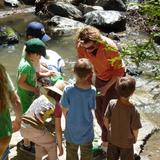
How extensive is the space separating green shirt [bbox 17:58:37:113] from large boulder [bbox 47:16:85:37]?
845cm

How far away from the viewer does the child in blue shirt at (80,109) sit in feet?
14.3

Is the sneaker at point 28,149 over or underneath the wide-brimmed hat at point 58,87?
underneath

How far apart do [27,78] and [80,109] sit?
0.84 meters

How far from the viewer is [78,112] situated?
4473 millimetres

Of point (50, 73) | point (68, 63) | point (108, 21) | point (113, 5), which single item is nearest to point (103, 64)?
point (50, 73)

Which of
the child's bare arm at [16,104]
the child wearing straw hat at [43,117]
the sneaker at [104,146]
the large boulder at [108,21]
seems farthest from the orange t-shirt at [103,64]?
the large boulder at [108,21]

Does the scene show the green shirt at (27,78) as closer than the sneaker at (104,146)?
Yes

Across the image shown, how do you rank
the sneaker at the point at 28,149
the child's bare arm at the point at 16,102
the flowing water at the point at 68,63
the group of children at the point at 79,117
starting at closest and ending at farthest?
the child's bare arm at the point at 16,102
the group of children at the point at 79,117
the sneaker at the point at 28,149
the flowing water at the point at 68,63

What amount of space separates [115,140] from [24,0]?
1387cm

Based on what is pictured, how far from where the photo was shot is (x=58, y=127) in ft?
15.0

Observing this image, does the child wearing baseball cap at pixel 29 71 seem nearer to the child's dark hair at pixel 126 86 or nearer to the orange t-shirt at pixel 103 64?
the orange t-shirt at pixel 103 64

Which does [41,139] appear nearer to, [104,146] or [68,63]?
[104,146]

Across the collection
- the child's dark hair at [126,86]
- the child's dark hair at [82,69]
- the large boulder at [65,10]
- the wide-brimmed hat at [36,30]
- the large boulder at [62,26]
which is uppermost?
the child's dark hair at [82,69]

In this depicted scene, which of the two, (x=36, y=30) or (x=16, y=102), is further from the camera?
(x=36, y=30)
